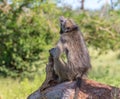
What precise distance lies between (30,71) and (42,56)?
83cm

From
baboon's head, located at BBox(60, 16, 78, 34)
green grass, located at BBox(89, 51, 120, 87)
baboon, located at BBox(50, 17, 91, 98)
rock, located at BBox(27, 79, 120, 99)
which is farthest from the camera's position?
green grass, located at BBox(89, 51, 120, 87)

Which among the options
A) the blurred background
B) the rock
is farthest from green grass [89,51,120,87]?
the rock

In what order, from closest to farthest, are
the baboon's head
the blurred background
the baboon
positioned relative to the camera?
the baboon < the baboon's head < the blurred background

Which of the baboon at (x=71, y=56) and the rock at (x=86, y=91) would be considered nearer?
the rock at (x=86, y=91)

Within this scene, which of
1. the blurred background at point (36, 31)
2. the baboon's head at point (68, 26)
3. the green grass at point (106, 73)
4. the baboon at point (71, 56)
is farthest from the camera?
the blurred background at point (36, 31)

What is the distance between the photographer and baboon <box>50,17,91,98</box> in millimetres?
7858

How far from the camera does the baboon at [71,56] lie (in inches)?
309

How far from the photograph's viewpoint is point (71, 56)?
7949 mm

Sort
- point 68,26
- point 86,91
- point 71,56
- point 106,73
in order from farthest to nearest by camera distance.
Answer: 1. point 106,73
2. point 68,26
3. point 71,56
4. point 86,91

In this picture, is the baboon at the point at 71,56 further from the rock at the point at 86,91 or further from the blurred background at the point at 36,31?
the blurred background at the point at 36,31

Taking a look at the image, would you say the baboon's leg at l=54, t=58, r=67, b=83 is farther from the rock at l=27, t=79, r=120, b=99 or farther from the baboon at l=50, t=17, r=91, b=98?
the rock at l=27, t=79, r=120, b=99

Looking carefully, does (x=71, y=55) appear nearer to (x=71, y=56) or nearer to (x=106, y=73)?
(x=71, y=56)

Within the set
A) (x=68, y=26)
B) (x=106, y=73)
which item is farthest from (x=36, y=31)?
(x=68, y=26)

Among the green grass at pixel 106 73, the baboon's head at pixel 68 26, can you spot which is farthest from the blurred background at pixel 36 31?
the baboon's head at pixel 68 26
